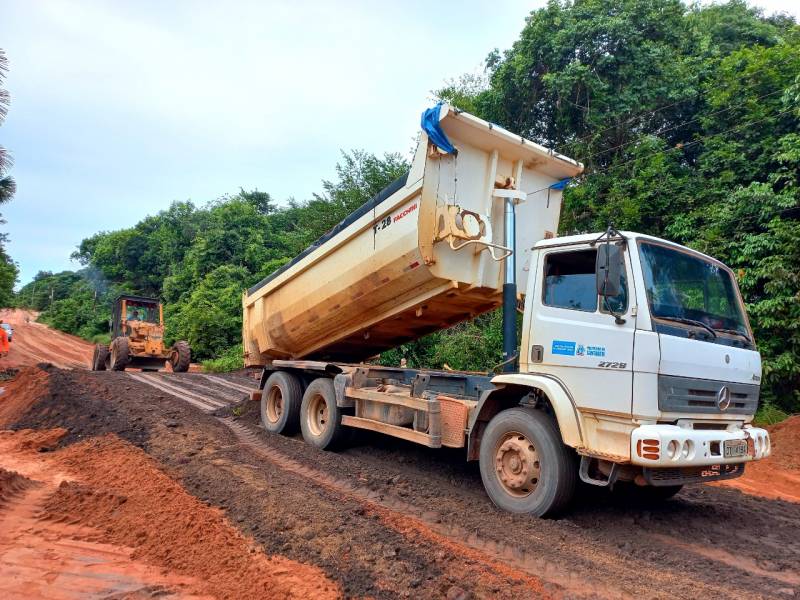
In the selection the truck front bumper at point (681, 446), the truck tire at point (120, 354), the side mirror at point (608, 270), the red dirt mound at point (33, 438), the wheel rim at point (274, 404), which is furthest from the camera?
the truck tire at point (120, 354)

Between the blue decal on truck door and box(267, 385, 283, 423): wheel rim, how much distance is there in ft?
16.9

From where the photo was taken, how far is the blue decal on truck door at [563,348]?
A: 4656mm

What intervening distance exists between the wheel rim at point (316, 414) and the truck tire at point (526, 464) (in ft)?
10.9

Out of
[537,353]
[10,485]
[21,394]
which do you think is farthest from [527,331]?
[21,394]

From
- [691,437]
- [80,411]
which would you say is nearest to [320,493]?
[691,437]

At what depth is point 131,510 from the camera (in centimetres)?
457

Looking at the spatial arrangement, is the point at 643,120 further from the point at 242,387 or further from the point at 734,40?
the point at 242,387

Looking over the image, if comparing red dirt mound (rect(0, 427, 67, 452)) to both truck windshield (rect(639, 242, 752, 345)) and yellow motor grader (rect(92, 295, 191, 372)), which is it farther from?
yellow motor grader (rect(92, 295, 191, 372))

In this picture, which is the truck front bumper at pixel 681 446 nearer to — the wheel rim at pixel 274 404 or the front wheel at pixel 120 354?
the wheel rim at pixel 274 404

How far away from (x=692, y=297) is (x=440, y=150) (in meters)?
2.78

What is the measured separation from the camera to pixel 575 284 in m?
4.85

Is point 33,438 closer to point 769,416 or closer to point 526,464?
point 526,464

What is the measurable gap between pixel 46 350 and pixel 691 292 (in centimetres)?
3511

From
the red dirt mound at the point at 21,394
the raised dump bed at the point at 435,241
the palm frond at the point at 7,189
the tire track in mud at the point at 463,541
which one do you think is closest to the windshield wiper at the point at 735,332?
the raised dump bed at the point at 435,241
